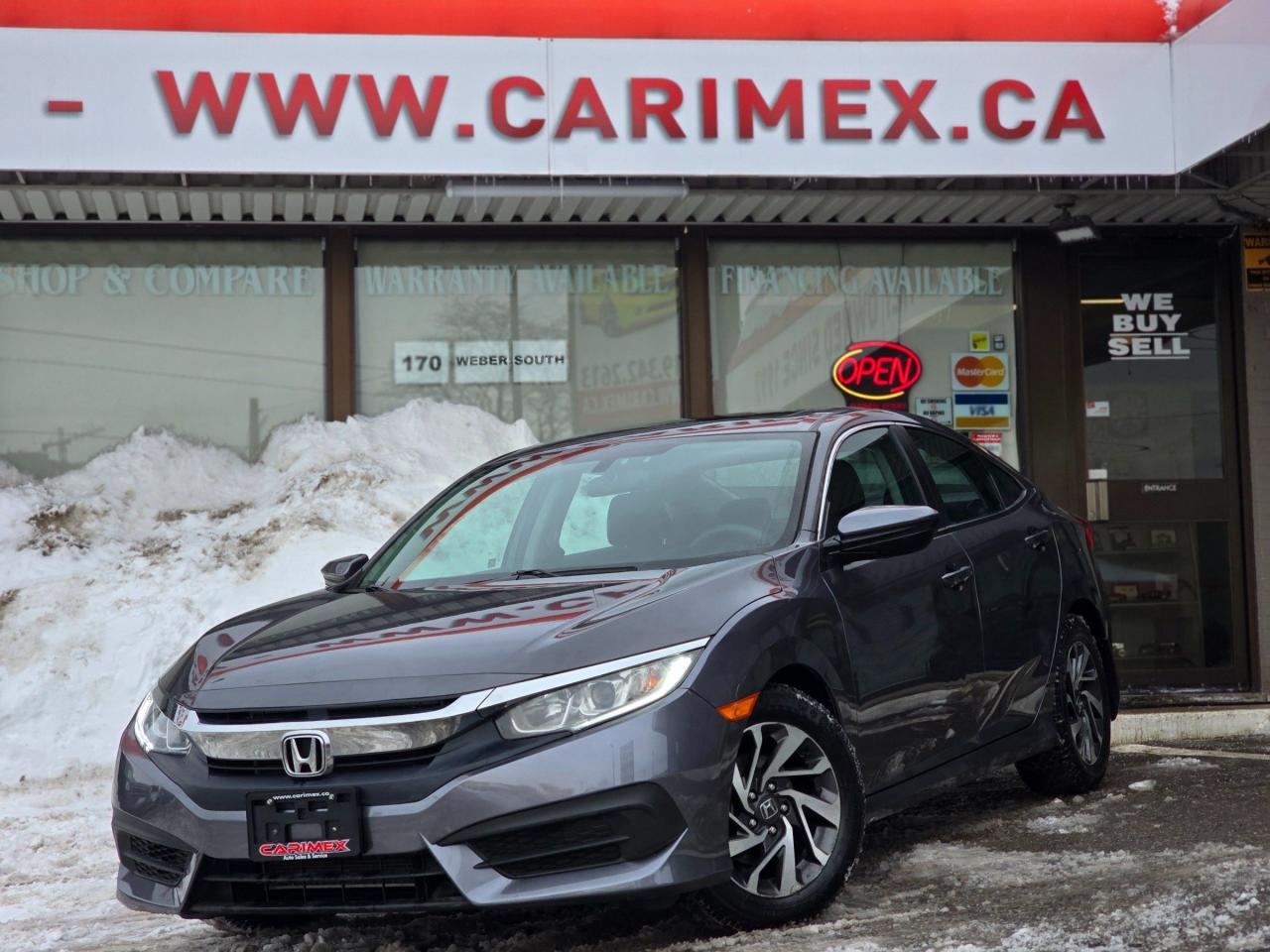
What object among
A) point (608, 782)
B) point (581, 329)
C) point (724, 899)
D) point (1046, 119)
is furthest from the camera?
point (581, 329)

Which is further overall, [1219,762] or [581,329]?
[581,329]

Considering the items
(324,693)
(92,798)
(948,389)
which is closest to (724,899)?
(324,693)

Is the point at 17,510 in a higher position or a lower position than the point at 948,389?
lower

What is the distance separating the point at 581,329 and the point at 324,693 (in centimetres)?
691

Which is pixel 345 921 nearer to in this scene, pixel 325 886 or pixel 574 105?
pixel 325 886

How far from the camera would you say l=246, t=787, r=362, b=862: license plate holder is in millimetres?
3803

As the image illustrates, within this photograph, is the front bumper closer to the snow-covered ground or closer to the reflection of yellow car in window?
the snow-covered ground

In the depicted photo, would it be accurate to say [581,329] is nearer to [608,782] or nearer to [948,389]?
[948,389]

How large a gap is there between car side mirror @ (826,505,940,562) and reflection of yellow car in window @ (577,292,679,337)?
239 inches

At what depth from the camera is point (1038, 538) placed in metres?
6.12

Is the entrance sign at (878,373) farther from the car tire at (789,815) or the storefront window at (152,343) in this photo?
the car tire at (789,815)

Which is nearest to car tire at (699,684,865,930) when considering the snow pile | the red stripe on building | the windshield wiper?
the windshield wiper

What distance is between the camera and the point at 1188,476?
1125 centimetres

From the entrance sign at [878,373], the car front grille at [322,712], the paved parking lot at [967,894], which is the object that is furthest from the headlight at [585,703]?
the entrance sign at [878,373]
